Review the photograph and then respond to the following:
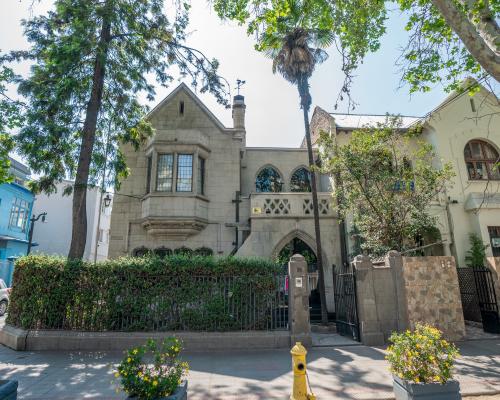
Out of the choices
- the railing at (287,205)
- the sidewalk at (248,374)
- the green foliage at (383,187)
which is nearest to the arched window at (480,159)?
the green foliage at (383,187)

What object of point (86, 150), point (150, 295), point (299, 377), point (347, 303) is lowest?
point (299, 377)

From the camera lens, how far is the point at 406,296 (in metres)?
10.0

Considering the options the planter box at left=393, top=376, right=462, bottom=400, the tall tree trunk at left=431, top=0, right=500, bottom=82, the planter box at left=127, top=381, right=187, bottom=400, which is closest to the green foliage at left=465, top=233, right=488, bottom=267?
the planter box at left=393, top=376, right=462, bottom=400

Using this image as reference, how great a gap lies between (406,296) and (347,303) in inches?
74.7

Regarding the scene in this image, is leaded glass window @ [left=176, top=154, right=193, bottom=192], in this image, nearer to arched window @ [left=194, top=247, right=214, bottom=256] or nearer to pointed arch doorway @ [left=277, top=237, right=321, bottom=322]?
arched window @ [left=194, top=247, right=214, bottom=256]

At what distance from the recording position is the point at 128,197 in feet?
54.7

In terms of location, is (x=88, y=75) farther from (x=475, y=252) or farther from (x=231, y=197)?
(x=475, y=252)

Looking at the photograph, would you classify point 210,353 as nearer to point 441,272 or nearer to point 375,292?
point 375,292

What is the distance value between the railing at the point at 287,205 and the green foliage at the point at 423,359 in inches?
413

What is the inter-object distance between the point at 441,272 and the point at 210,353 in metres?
7.82

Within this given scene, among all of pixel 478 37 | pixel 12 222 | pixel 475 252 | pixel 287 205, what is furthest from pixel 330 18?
pixel 12 222

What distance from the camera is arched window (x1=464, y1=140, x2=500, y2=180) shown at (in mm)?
16562

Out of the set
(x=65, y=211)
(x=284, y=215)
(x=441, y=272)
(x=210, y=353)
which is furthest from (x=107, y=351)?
(x=65, y=211)

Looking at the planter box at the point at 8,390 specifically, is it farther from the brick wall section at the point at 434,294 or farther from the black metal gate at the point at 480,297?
the black metal gate at the point at 480,297
